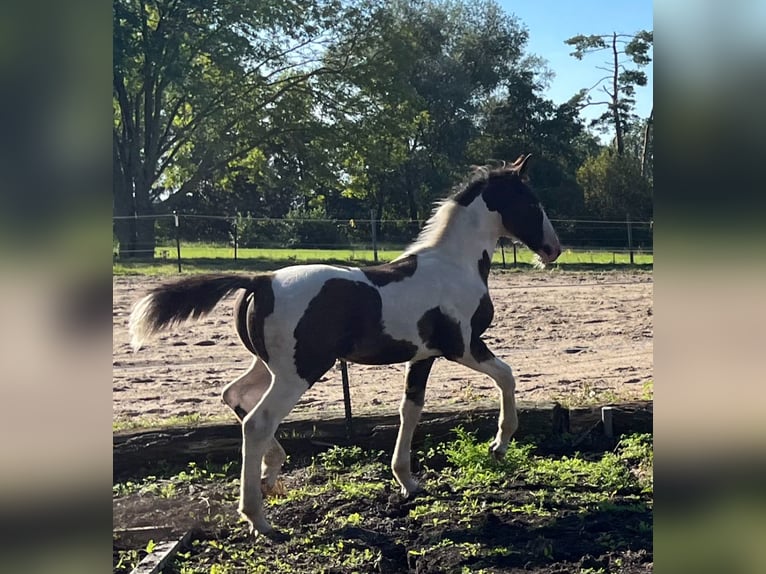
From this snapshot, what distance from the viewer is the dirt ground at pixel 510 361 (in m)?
4.34

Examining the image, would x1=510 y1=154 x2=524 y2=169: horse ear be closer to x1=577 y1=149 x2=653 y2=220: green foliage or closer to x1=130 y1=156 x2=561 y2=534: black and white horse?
x1=130 y1=156 x2=561 y2=534: black and white horse

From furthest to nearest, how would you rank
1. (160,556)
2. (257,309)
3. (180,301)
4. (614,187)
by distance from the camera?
(614,187) → (257,309) → (180,301) → (160,556)

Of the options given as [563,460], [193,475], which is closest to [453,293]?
[563,460]

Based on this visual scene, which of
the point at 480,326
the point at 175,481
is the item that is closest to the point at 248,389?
the point at 175,481

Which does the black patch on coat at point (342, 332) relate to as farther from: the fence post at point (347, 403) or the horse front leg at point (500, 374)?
the fence post at point (347, 403)

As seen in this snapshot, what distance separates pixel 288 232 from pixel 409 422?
1.24 metres

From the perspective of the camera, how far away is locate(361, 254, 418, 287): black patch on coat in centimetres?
333

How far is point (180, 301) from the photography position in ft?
9.80

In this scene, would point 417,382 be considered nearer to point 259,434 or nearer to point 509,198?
point 259,434

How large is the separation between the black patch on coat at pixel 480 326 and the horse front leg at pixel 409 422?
0.83 feet

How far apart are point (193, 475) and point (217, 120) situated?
1967 mm

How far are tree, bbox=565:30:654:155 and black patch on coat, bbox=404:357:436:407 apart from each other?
1.69 meters

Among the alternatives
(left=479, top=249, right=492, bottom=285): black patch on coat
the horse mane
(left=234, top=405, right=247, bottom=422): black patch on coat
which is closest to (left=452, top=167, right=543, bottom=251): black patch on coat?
the horse mane
